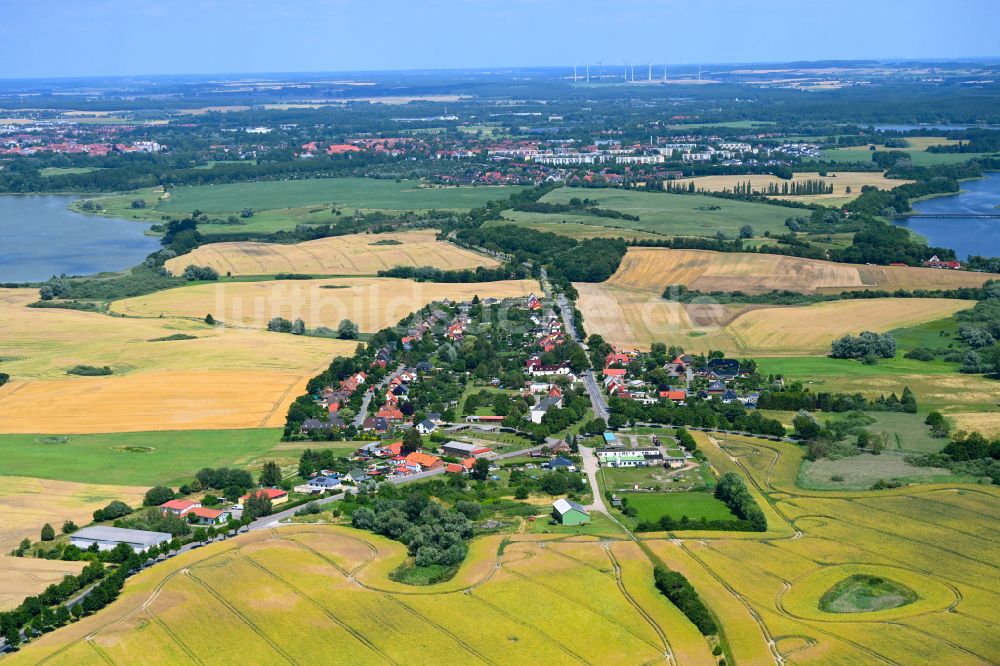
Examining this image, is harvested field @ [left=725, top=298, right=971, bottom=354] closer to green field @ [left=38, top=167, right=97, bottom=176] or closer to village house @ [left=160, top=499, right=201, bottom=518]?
village house @ [left=160, top=499, right=201, bottom=518]

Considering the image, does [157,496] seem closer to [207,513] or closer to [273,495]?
[207,513]

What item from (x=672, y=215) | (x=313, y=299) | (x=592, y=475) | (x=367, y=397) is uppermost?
(x=672, y=215)

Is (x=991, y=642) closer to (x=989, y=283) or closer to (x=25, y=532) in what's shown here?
(x=25, y=532)

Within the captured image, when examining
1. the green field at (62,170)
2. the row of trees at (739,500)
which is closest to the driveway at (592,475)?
the row of trees at (739,500)

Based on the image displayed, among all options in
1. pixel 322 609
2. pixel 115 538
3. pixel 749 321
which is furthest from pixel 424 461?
pixel 749 321

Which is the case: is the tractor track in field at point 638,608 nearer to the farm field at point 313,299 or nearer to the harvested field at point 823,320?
the harvested field at point 823,320

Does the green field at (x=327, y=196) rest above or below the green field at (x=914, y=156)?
below

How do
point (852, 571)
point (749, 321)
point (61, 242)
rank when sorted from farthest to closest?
1. point (61, 242)
2. point (749, 321)
3. point (852, 571)
